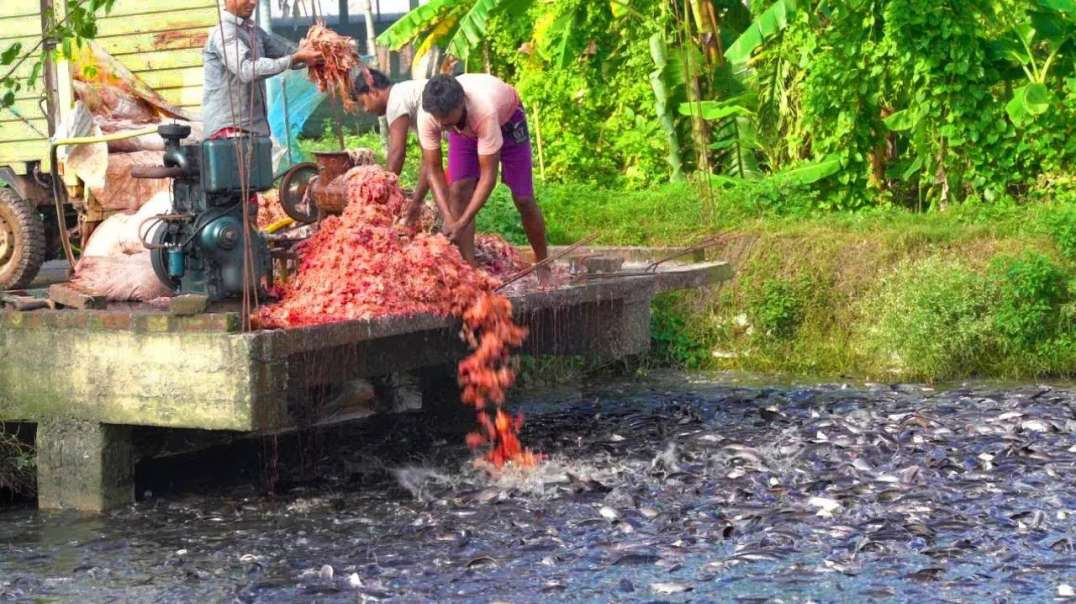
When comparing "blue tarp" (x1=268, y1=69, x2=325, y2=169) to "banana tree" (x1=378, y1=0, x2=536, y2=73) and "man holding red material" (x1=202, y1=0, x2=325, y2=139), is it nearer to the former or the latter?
"banana tree" (x1=378, y1=0, x2=536, y2=73)

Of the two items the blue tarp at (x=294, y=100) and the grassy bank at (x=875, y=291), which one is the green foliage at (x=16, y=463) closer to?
the grassy bank at (x=875, y=291)

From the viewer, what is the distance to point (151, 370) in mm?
7656

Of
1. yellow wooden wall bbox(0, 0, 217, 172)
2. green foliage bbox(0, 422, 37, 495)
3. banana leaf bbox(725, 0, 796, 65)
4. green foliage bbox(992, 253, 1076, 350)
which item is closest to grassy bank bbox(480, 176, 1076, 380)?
green foliage bbox(992, 253, 1076, 350)

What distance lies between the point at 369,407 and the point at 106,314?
2.83m

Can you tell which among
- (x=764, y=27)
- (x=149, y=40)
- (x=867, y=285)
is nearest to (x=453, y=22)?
(x=149, y=40)

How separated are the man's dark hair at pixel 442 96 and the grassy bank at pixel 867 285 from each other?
13.2 ft

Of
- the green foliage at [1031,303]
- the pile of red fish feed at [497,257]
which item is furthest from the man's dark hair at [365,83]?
the green foliage at [1031,303]

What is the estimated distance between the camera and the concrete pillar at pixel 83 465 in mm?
8008

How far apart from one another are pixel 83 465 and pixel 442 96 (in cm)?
273

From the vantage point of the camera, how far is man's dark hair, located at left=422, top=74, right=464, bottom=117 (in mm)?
8594

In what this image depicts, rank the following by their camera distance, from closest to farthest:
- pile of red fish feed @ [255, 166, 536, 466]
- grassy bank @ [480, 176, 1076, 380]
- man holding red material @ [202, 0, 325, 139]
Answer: pile of red fish feed @ [255, 166, 536, 466]
man holding red material @ [202, 0, 325, 139]
grassy bank @ [480, 176, 1076, 380]

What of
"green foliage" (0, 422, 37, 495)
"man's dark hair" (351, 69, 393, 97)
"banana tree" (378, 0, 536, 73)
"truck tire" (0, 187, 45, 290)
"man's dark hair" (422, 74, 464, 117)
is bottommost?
"green foliage" (0, 422, 37, 495)

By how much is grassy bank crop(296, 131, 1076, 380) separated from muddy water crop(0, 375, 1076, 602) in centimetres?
114

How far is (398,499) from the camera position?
8.48 m
